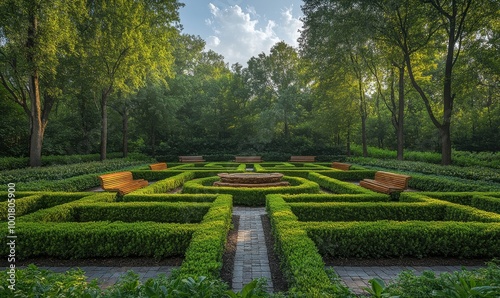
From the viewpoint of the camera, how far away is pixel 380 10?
14344mm

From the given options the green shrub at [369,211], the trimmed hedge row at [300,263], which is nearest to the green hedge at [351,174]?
the green shrub at [369,211]

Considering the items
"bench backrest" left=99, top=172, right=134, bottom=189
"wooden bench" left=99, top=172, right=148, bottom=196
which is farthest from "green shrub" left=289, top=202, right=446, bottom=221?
"bench backrest" left=99, top=172, right=134, bottom=189

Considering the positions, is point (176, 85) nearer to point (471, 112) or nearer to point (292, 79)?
point (292, 79)

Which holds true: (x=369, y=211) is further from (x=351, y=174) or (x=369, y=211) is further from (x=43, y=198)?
(x=43, y=198)

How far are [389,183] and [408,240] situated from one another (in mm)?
5749

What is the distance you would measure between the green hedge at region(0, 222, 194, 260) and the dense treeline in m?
11.1

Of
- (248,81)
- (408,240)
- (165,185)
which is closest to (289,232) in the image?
(408,240)

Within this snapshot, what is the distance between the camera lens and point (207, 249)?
380cm

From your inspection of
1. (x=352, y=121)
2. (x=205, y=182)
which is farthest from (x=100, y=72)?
(x=352, y=121)

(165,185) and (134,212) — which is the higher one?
(165,185)

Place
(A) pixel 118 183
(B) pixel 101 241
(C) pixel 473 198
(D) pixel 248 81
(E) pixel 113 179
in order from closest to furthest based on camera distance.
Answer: (B) pixel 101 241, (C) pixel 473 198, (E) pixel 113 179, (A) pixel 118 183, (D) pixel 248 81

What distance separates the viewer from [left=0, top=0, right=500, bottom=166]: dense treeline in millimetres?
13359

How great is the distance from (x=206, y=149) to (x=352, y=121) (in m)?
17.0

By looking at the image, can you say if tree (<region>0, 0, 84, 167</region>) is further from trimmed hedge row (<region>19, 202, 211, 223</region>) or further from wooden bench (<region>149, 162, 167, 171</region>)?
trimmed hedge row (<region>19, 202, 211, 223</region>)
